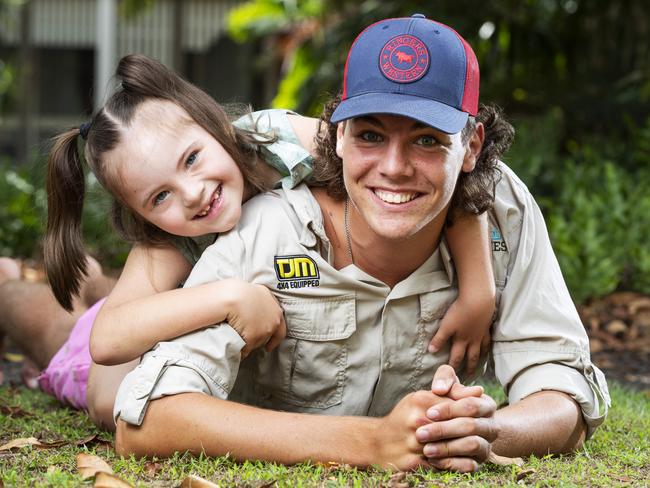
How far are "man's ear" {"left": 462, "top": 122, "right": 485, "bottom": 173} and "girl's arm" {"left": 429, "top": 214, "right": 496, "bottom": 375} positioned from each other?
173mm

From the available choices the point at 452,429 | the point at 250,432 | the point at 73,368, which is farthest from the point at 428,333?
the point at 73,368

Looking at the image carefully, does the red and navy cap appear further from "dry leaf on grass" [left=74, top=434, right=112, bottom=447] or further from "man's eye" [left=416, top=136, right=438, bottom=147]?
"dry leaf on grass" [left=74, top=434, right=112, bottom=447]

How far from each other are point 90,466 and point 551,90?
704 cm

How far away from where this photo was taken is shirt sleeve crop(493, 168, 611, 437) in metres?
3.38

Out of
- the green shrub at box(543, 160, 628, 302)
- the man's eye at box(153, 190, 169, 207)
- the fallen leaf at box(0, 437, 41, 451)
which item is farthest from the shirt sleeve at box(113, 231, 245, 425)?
the green shrub at box(543, 160, 628, 302)

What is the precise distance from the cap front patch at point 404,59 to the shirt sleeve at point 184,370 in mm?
921

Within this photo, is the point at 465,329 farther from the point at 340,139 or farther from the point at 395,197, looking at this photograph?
the point at 340,139

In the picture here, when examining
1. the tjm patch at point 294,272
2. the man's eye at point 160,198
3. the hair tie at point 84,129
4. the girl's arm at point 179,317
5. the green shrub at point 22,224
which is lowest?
the green shrub at point 22,224

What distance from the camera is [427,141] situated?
10.2ft

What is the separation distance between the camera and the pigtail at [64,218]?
366cm

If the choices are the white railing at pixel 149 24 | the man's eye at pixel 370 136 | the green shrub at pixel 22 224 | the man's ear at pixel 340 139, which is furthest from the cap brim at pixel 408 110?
the white railing at pixel 149 24

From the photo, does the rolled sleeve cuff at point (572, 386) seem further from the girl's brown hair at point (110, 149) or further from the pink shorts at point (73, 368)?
the pink shorts at point (73, 368)

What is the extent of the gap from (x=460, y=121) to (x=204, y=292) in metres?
0.93

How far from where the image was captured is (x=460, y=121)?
10.1 ft
